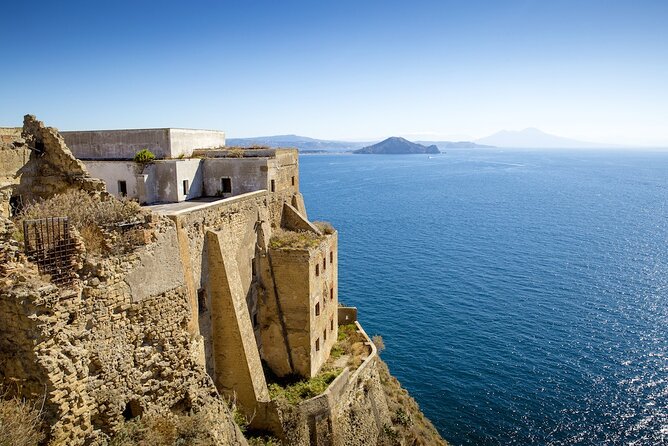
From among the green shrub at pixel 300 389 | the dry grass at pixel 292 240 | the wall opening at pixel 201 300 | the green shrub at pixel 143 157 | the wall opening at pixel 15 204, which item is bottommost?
the green shrub at pixel 300 389

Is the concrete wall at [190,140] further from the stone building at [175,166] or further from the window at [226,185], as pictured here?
the window at [226,185]

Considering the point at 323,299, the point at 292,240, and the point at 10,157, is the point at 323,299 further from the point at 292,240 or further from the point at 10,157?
the point at 10,157

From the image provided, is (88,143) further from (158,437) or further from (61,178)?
(158,437)

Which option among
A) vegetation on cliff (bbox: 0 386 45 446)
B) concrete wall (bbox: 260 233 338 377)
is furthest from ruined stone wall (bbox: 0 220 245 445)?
concrete wall (bbox: 260 233 338 377)

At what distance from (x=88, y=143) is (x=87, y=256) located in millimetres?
17104

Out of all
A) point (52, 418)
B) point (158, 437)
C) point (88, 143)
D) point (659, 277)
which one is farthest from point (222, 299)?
point (659, 277)

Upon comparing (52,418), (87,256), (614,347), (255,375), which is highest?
(87,256)

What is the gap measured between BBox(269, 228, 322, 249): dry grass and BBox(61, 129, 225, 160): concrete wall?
257 inches

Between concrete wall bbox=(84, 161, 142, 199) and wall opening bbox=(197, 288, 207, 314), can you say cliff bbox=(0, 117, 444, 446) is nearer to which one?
wall opening bbox=(197, 288, 207, 314)

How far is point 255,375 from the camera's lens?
1903cm

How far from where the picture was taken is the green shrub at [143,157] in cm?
2188

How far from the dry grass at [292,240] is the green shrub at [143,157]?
21.8 feet

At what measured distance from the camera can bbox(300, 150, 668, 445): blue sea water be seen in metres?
32.7

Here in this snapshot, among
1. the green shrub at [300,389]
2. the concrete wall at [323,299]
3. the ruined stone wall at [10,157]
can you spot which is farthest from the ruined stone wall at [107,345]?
the concrete wall at [323,299]
